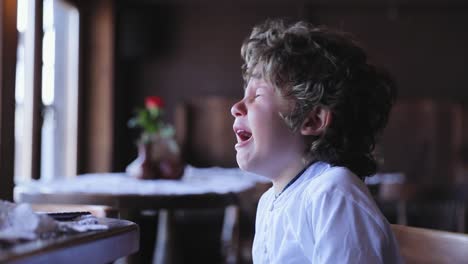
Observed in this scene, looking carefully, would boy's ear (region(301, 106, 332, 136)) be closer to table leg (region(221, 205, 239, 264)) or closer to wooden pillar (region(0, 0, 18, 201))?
table leg (region(221, 205, 239, 264))

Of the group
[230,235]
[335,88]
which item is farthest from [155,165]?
[335,88]

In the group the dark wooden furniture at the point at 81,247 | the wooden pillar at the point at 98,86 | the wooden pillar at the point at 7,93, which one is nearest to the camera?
the dark wooden furniture at the point at 81,247

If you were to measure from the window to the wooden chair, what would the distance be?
7.93ft

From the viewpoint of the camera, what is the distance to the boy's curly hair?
989mm

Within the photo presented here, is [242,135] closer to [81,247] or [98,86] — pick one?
[81,247]

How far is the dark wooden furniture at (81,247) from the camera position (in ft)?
2.05

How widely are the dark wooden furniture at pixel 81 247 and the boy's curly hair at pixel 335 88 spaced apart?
365 mm

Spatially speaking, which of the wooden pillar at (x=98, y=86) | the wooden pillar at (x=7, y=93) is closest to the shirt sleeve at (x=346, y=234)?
the wooden pillar at (x=7, y=93)

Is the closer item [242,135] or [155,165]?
[242,135]

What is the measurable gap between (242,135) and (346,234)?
36cm

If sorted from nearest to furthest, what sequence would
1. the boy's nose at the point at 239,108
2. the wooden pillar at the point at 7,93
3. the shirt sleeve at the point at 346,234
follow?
1. the shirt sleeve at the point at 346,234
2. the boy's nose at the point at 239,108
3. the wooden pillar at the point at 7,93

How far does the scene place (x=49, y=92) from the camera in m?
3.71

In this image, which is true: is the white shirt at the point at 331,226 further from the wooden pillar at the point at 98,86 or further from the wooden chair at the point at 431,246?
the wooden pillar at the point at 98,86

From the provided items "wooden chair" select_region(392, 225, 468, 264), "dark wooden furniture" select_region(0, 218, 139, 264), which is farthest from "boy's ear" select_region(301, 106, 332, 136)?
"dark wooden furniture" select_region(0, 218, 139, 264)
